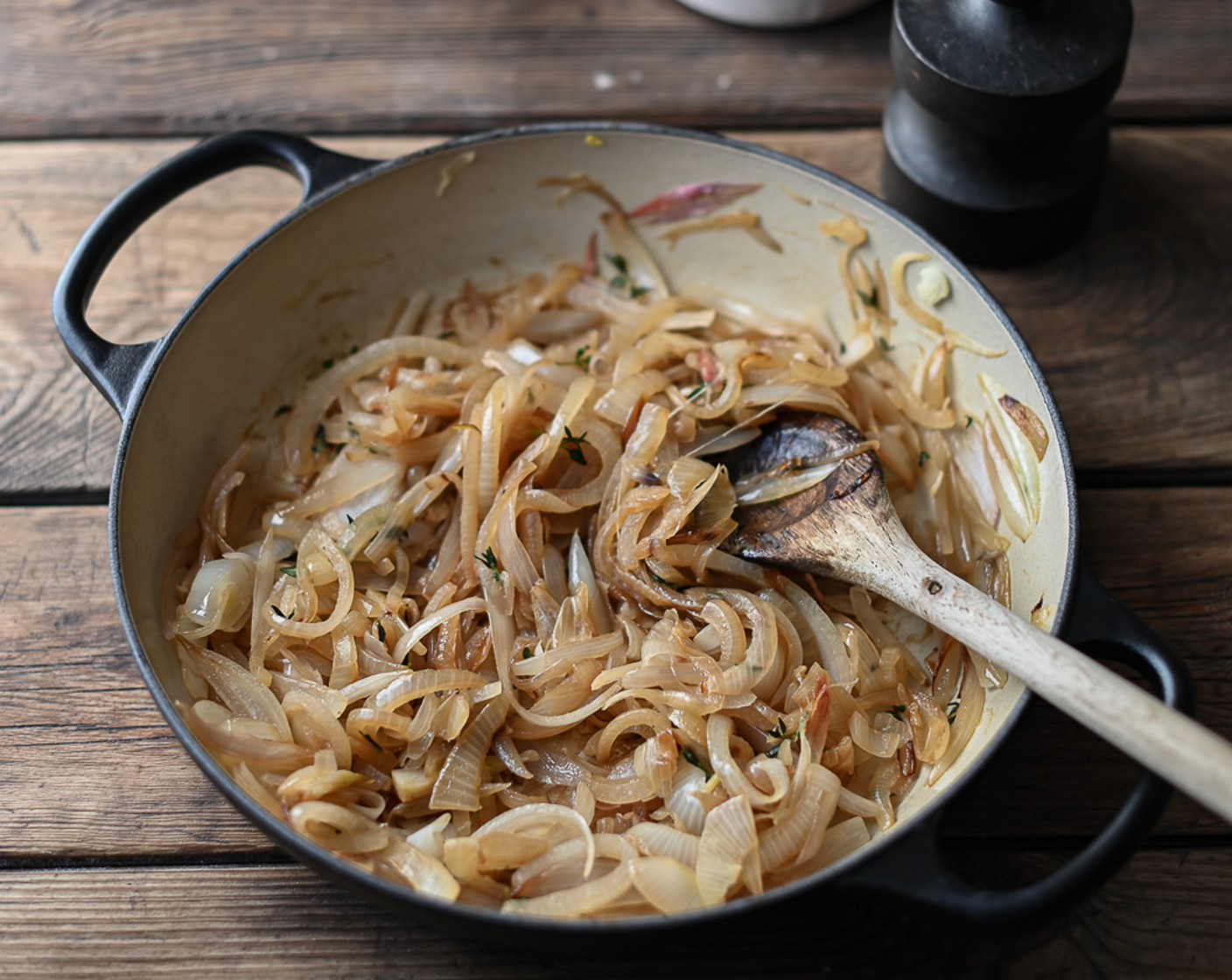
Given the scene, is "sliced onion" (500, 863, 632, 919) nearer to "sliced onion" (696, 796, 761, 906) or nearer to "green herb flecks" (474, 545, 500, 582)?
"sliced onion" (696, 796, 761, 906)

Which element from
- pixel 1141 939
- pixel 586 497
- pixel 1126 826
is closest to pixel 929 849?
pixel 1126 826

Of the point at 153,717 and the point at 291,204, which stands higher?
the point at 291,204

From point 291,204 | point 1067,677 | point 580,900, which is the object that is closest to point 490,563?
point 580,900

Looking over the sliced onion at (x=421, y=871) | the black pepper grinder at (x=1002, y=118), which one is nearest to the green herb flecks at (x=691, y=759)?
the sliced onion at (x=421, y=871)

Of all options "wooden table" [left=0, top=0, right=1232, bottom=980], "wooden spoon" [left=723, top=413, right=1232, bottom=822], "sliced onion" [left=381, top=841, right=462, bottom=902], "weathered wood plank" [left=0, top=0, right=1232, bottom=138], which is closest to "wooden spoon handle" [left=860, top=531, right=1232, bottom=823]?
"wooden spoon" [left=723, top=413, right=1232, bottom=822]

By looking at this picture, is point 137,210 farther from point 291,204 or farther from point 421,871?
point 421,871

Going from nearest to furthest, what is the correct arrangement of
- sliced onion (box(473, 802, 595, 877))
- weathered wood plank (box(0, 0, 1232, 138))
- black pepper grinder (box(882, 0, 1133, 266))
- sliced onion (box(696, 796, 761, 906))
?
sliced onion (box(696, 796, 761, 906)) → sliced onion (box(473, 802, 595, 877)) → black pepper grinder (box(882, 0, 1133, 266)) → weathered wood plank (box(0, 0, 1232, 138))

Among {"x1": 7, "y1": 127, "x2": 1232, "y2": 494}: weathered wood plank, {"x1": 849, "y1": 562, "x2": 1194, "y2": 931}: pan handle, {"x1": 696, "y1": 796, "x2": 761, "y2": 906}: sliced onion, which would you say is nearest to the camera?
{"x1": 849, "y1": 562, "x2": 1194, "y2": 931}: pan handle
